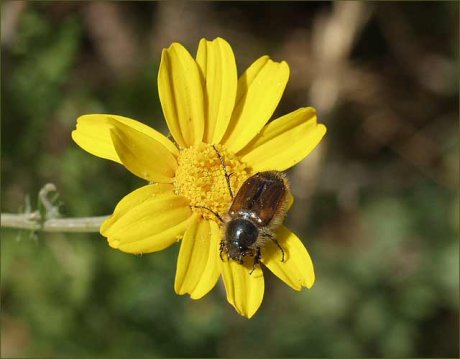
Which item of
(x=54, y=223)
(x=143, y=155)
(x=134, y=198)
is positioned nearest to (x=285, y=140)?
(x=143, y=155)

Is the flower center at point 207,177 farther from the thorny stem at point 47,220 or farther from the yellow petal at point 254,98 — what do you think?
the thorny stem at point 47,220

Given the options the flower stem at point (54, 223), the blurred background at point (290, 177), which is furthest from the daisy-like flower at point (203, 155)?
the blurred background at point (290, 177)

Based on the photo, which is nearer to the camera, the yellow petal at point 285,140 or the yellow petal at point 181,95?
the yellow petal at point 181,95

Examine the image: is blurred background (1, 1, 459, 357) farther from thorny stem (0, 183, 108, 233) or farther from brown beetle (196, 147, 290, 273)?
brown beetle (196, 147, 290, 273)

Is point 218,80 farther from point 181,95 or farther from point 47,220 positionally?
point 47,220

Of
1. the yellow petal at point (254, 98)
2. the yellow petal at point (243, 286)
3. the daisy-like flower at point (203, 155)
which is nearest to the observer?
the daisy-like flower at point (203, 155)

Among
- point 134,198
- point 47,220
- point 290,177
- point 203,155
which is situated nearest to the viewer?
point 134,198
